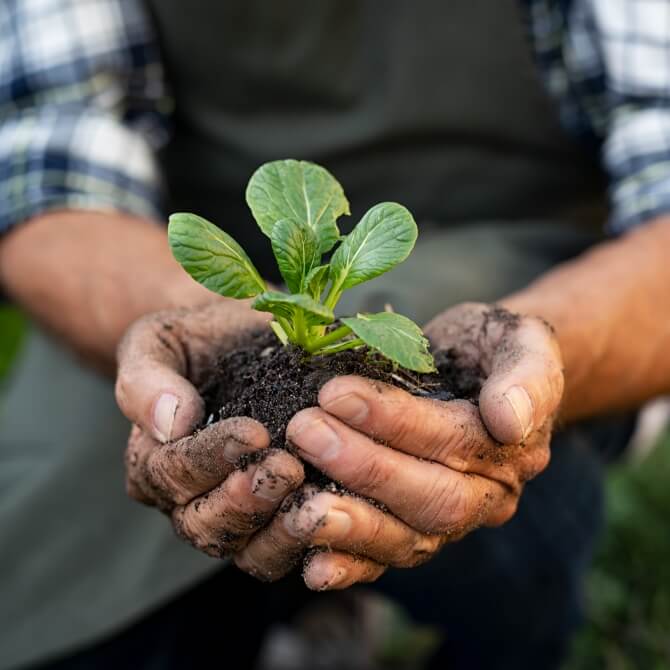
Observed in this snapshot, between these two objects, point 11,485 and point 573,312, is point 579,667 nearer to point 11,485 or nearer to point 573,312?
point 573,312

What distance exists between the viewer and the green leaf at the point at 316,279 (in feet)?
3.45

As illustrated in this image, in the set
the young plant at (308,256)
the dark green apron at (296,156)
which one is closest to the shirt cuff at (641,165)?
the dark green apron at (296,156)

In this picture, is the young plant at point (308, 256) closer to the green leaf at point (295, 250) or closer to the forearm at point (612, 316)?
the green leaf at point (295, 250)

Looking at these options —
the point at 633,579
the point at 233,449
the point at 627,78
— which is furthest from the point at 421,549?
the point at 633,579

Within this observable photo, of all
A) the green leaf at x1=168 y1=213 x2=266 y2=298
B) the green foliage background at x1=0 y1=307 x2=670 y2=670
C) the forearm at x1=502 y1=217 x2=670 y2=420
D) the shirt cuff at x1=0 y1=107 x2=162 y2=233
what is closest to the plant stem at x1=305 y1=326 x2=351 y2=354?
the green leaf at x1=168 y1=213 x2=266 y2=298

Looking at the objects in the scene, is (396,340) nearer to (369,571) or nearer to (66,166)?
(369,571)

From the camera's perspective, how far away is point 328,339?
1062 millimetres

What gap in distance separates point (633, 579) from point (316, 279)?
173 centimetres

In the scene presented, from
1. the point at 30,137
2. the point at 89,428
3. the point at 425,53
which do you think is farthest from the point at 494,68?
the point at 89,428

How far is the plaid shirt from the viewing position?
1.72 m

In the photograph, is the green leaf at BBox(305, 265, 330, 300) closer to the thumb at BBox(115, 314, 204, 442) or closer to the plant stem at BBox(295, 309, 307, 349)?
the plant stem at BBox(295, 309, 307, 349)

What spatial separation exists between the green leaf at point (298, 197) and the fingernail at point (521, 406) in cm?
32

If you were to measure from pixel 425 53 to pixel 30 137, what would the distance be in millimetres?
887

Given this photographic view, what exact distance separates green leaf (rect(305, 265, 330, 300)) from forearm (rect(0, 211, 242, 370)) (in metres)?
0.48
